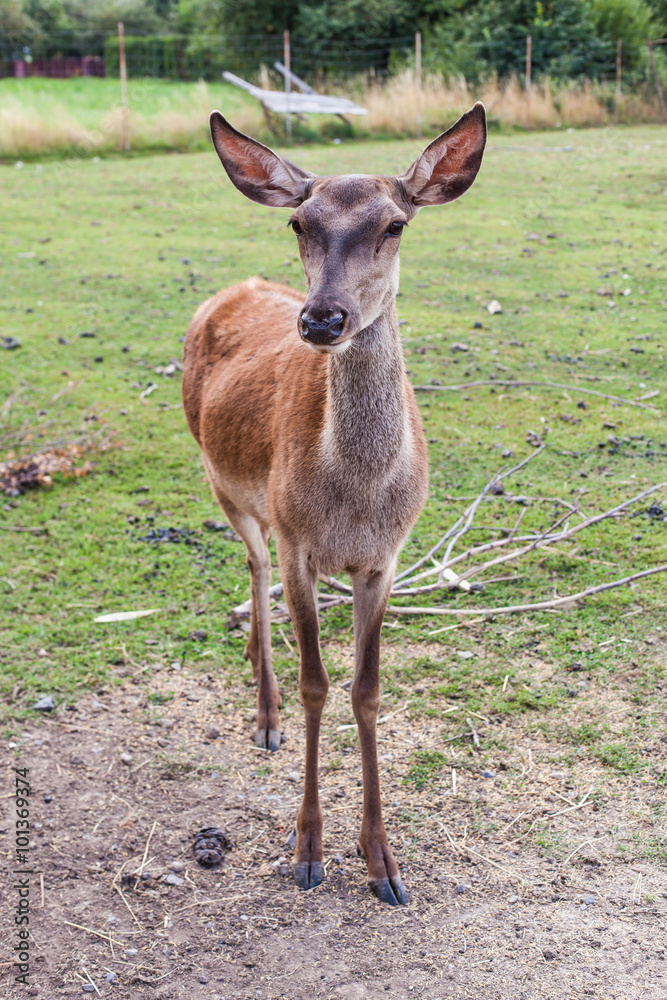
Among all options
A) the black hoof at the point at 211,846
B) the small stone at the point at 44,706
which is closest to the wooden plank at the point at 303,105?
the small stone at the point at 44,706

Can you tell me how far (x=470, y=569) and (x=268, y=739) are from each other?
5.53ft

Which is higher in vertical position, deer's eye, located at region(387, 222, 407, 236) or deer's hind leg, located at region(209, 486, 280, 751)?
deer's eye, located at region(387, 222, 407, 236)

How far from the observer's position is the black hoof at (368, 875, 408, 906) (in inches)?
132

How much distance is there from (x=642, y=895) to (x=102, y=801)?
2.18 metres

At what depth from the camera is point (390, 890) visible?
133 inches

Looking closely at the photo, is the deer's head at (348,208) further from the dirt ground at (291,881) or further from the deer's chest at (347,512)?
the dirt ground at (291,881)

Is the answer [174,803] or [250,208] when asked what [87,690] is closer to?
[174,803]

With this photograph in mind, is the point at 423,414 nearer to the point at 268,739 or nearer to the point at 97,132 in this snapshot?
the point at 268,739

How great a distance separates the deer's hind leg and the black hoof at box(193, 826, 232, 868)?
0.59 m

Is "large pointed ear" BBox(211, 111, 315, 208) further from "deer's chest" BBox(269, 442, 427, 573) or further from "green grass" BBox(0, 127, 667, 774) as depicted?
"green grass" BBox(0, 127, 667, 774)

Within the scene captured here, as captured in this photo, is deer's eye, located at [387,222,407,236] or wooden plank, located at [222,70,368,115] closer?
deer's eye, located at [387,222,407,236]

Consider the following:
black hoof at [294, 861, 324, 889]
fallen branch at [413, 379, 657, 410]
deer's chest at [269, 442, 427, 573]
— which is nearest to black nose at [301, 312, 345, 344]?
deer's chest at [269, 442, 427, 573]

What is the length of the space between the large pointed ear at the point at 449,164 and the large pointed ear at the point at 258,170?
1.36 feet

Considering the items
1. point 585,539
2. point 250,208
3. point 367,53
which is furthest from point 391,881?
point 367,53
